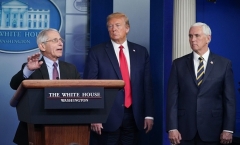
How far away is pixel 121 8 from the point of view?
6.15 meters

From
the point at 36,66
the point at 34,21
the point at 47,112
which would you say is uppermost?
the point at 34,21

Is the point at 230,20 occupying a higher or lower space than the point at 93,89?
higher

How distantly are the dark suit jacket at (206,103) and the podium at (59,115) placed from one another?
1.69 meters

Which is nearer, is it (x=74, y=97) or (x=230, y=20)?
(x=74, y=97)

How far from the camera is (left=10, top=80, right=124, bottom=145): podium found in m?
2.88

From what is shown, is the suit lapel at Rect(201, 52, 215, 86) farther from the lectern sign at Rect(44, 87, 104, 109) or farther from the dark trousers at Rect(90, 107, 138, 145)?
the lectern sign at Rect(44, 87, 104, 109)

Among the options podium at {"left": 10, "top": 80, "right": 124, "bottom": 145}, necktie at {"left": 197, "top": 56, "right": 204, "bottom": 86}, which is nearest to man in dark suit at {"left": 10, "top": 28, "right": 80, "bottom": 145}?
podium at {"left": 10, "top": 80, "right": 124, "bottom": 145}

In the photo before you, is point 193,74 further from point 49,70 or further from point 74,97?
point 74,97

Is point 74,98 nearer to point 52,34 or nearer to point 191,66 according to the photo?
point 52,34

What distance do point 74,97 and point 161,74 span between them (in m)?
2.85

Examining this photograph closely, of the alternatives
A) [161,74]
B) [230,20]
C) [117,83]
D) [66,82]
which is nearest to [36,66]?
[66,82]

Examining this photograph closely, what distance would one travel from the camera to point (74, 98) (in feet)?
9.59

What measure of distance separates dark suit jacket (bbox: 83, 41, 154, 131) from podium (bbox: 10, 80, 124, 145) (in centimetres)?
192

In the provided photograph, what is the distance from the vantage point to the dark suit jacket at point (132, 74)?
5.02 meters
